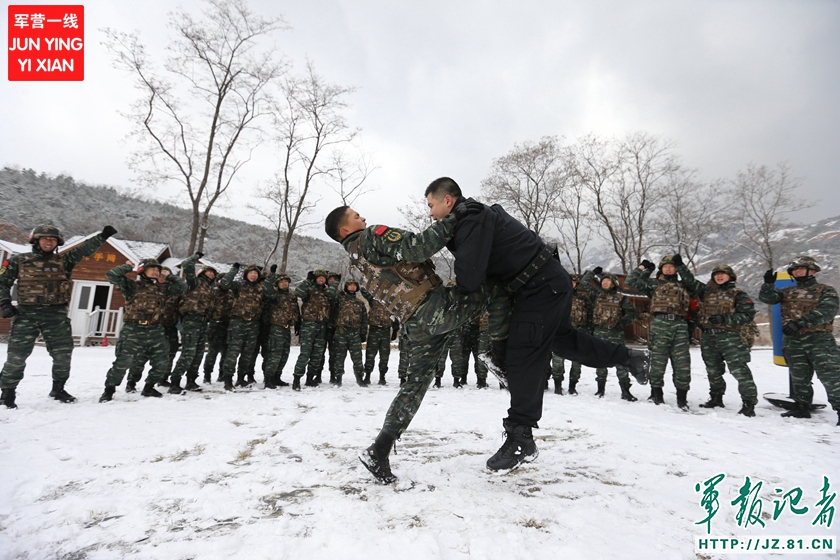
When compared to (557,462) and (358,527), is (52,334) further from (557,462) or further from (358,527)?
(557,462)

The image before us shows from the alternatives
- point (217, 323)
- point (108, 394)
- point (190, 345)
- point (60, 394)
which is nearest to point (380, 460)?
point (108, 394)

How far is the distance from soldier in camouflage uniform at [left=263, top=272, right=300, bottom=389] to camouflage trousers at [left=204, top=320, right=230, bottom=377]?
917 mm

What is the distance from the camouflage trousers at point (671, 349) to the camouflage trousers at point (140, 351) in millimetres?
7008

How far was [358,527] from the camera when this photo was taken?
177 cm

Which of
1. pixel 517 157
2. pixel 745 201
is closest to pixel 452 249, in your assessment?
pixel 517 157

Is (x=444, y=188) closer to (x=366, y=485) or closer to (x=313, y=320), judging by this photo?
(x=366, y=485)

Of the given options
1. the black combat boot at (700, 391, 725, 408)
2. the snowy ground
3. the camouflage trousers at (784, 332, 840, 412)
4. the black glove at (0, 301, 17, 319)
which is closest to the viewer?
the snowy ground

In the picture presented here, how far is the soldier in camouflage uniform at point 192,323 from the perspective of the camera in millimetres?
6113

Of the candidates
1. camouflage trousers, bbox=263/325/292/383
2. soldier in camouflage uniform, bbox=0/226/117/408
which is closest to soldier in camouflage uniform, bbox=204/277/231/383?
camouflage trousers, bbox=263/325/292/383

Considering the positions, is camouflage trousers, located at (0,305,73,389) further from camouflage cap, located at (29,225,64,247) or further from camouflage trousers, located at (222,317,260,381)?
camouflage trousers, located at (222,317,260,381)

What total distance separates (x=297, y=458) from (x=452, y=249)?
1838mm

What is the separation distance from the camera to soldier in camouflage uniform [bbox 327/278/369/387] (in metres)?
7.78

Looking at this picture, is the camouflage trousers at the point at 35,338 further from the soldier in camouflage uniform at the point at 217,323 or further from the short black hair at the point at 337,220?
the short black hair at the point at 337,220

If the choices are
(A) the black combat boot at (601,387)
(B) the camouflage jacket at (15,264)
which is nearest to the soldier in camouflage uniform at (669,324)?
(A) the black combat boot at (601,387)
